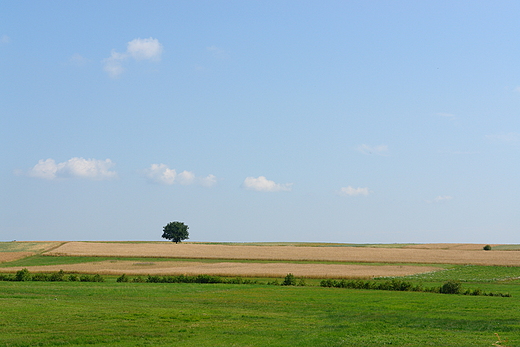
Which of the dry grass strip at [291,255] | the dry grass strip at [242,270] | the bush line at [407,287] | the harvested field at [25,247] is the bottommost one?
the bush line at [407,287]

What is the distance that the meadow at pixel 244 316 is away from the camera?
27562 millimetres

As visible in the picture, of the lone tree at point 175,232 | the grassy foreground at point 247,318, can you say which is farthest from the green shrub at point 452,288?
the lone tree at point 175,232

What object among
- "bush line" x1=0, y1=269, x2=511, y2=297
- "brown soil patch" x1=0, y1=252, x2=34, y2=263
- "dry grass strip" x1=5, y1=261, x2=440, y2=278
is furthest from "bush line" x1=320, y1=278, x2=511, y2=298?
"brown soil patch" x1=0, y1=252, x2=34, y2=263

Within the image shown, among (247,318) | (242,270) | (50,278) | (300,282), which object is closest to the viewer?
(247,318)

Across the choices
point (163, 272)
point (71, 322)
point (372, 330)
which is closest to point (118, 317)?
point (71, 322)

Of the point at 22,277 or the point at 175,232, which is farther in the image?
the point at 175,232

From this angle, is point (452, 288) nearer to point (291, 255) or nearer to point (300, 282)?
point (300, 282)

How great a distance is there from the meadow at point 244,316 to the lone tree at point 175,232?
112112 mm

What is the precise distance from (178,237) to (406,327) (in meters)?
143

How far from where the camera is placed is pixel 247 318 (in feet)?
116

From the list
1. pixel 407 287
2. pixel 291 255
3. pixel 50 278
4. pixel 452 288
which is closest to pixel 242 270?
pixel 50 278

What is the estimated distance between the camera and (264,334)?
1150 inches

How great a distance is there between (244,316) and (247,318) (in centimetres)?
81

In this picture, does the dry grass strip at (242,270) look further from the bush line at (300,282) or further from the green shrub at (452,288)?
the green shrub at (452,288)
